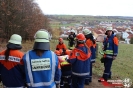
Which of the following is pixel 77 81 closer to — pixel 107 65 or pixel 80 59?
pixel 80 59

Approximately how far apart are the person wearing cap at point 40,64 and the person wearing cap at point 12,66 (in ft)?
1.32

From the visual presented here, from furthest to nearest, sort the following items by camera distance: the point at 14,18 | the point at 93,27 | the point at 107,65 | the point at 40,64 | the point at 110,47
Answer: the point at 93,27
the point at 14,18
the point at 107,65
the point at 110,47
the point at 40,64

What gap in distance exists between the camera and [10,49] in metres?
4.32

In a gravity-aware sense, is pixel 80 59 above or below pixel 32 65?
below

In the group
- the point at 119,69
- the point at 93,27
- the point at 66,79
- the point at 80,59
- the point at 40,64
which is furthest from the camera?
the point at 93,27

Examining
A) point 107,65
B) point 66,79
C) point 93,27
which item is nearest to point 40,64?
point 66,79

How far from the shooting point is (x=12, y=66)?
14.0ft

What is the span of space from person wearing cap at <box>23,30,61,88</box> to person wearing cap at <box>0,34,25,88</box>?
15.8 inches

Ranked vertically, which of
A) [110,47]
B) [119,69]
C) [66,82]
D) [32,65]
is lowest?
[119,69]

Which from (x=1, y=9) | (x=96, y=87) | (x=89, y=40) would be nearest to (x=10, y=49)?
(x=89, y=40)

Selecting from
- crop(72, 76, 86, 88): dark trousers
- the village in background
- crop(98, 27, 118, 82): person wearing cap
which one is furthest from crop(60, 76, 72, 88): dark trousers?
the village in background

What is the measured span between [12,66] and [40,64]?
735 mm

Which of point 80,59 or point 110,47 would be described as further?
point 110,47

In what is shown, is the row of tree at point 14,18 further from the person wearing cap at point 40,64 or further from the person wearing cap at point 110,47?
the person wearing cap at point 40,64
